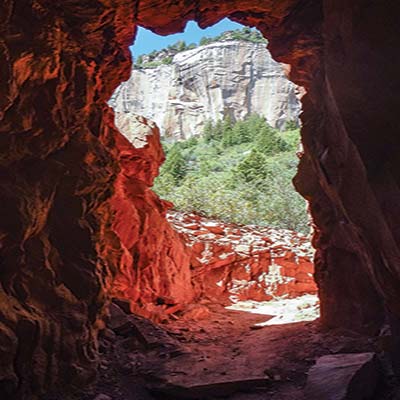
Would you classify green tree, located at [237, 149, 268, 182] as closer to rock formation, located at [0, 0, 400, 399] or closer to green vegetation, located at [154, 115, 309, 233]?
green vegetation, located at [154, 115, 309, 233]

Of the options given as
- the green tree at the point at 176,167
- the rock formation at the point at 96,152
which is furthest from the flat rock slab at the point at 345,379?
the green tree at the point at 176,167

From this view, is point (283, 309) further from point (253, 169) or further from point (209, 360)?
point (253, 169)

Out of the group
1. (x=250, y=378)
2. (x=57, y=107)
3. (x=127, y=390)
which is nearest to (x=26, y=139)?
(x=57, y=107)

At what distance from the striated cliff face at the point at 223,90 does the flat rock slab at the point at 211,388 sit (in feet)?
152

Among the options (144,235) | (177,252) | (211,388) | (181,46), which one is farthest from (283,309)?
(181,46)

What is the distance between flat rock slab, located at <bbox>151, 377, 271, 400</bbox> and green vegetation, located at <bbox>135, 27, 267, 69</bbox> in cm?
5148

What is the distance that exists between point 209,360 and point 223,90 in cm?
4795

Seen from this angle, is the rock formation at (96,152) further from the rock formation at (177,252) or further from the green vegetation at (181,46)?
the green vegetation at (181,46)

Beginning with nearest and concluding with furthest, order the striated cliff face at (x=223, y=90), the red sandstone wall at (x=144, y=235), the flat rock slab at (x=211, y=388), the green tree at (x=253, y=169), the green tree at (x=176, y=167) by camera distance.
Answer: the flat rock slab at (x=211, y=388), the red sandstone wall at (x=144, y=235), the green tree at (x=253, y=169), the green tree at (x=176, y=167), the striated cliff face at (x=223, y=90)

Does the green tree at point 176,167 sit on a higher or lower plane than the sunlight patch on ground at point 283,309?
higher

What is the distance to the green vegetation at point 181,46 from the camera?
54978mm

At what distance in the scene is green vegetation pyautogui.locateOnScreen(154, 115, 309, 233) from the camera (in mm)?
20406

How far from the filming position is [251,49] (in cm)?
5203

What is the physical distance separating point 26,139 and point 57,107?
0.66 meters
